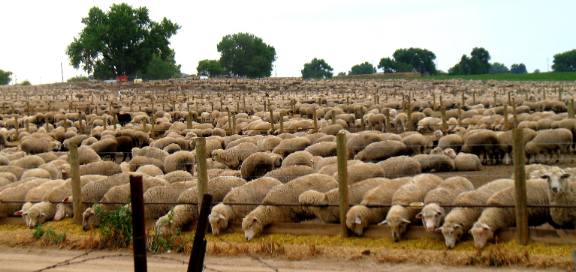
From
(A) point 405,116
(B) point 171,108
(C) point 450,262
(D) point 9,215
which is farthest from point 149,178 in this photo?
(B) point 171,108

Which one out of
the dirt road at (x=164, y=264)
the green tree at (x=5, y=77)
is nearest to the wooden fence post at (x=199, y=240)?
the dirt road at (x=164, y=264)

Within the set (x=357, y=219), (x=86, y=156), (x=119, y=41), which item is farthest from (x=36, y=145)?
(x=119, y=41)

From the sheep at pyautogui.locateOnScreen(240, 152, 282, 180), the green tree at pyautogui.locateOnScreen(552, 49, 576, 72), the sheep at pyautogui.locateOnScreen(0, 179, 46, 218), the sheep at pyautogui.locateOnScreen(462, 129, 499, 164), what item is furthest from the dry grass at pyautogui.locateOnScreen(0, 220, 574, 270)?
the green tree at pyautogui.locateOnScreen(552, 49, 576, 72)

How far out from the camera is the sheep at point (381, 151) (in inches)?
720

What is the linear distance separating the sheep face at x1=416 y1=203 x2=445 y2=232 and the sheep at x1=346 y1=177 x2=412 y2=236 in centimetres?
75

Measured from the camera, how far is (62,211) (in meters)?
12.7

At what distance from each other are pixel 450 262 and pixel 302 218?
3.04 meters

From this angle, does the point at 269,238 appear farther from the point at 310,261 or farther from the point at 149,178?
the point at 149,178

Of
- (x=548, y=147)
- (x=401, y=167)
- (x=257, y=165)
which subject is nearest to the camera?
(x=401, y=167)

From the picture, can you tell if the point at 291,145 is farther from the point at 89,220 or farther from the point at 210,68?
the point at 210,68

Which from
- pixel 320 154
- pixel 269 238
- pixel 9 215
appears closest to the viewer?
pixel 269 238

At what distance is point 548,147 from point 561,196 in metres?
8.40

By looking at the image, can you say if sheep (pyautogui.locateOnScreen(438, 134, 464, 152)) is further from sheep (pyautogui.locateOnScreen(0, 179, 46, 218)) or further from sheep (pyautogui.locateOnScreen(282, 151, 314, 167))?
sheep (pyautogui.locateOnScreen(0, 179, 46, 218))

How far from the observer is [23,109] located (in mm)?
44750
